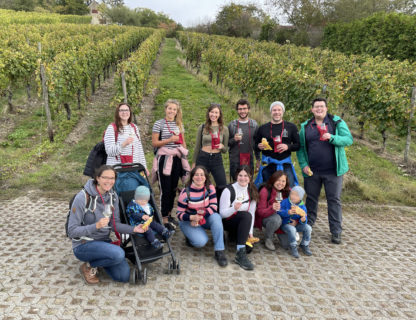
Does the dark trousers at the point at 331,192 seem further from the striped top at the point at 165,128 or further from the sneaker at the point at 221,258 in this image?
the striped top at the point at 165,128

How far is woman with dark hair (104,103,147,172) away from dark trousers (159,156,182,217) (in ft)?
1.41

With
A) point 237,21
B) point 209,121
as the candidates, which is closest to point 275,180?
point 209,121

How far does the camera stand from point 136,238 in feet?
11.4

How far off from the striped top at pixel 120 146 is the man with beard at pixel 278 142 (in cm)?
163

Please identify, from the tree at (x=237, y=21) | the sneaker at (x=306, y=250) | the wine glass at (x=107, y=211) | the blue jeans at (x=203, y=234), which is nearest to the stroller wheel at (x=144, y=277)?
the wine glass at (x=107, y=211)

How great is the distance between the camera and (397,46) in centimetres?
2061

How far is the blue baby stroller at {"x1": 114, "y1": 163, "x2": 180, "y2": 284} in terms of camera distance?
3266 mm

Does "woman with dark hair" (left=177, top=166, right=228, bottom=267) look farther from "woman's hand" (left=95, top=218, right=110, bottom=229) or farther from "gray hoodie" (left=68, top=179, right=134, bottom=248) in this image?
"woman's hand" (left=95, top=218, right=110, bottom=229)

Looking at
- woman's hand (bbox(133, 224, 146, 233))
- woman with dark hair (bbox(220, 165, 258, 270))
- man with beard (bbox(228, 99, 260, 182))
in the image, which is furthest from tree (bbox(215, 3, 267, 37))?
woman's hand (bbox(133, 224, 146, 233))

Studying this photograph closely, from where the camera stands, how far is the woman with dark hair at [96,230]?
10.1ft

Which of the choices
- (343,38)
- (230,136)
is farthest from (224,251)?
(343,38)

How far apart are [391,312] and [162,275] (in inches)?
90.3

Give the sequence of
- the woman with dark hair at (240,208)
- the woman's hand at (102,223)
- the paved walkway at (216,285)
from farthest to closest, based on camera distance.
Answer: the woman with dark hair at (240,208) → the woman's hand at (102,223) → the paved walkway at (216,285)

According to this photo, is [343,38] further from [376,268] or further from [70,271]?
[70,271]
